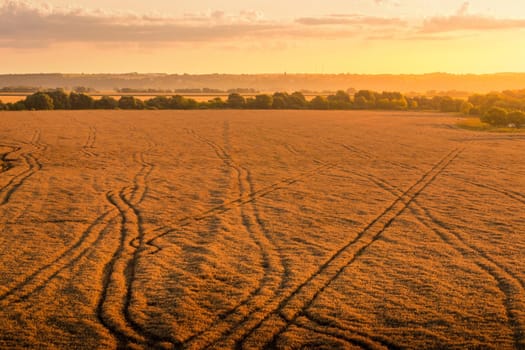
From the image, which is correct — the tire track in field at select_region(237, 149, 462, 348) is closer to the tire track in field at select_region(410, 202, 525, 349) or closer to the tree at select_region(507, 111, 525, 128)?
the tire track in field at select_region(410, 202, 525, 349)

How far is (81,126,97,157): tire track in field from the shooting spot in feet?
104

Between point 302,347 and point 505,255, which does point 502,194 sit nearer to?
point 505,255

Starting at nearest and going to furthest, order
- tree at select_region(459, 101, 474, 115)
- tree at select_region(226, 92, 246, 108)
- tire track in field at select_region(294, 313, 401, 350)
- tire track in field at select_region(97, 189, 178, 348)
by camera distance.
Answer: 1. tire track in field at select_region(294, 313, 401, 350)
2. tire track in field at select_region(97, 189, 178, 348)
3. tree at select_region(459, 101, 474, 115)
4. tree at select_region(226, 92, 246, 108)

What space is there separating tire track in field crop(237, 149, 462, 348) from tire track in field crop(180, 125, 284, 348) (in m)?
0.37

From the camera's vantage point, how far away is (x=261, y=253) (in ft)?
45.1

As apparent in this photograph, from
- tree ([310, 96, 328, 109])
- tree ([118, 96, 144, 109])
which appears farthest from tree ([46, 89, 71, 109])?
tree ([310, 96, 328, 109])

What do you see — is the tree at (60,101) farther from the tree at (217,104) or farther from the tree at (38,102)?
the tree at (217,104)

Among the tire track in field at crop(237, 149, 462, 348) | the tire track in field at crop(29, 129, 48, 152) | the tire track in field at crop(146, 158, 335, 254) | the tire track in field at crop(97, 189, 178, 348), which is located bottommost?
the tire track in field at crop(29, 129, 48, 152)

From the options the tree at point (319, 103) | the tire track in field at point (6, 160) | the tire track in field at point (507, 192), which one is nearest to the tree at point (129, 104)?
the tree at point (319, 103)

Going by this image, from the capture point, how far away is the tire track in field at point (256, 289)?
31.1ft

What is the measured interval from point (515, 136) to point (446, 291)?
36204 mm

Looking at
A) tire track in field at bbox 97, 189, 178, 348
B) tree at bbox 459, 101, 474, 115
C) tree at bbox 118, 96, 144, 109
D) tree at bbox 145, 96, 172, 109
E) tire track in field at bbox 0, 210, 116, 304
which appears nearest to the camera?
tire track in field at bbox 97, 189, 178, 348

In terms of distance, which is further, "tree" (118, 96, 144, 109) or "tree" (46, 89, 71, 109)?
"tree" (118, 96, 144, 109)

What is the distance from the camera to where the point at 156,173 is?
82.1ft
